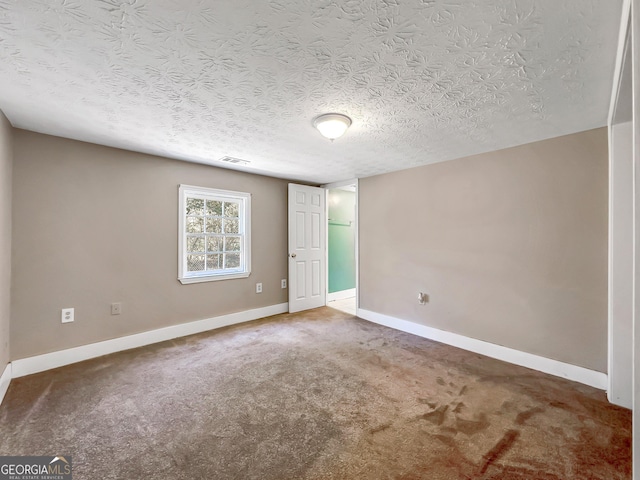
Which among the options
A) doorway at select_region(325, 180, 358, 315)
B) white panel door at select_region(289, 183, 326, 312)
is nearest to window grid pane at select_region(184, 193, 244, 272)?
white panel door at select_region(289, 183, 326, 312)

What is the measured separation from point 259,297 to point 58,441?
2648 millimetres

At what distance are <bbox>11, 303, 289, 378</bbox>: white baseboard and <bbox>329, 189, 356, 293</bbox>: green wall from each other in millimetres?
1743

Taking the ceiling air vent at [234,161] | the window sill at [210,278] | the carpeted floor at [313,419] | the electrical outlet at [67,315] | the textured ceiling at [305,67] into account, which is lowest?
the carpeted floor at [313,419]

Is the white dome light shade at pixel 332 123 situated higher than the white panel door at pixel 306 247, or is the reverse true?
the white dome light shade at pixel 332 123

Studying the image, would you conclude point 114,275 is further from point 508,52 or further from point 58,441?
point 508,52

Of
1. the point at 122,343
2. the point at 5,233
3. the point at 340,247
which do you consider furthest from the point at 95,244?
the point at 340,247

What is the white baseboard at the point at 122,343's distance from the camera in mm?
2466

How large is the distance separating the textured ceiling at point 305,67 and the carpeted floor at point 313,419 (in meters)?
2.17

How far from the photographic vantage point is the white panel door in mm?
4457

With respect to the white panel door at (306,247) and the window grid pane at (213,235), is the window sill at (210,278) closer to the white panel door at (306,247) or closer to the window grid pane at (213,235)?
the window grid pane at (213,235)

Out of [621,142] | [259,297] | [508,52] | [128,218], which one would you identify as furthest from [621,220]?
[128,218]

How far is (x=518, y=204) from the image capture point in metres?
2.74

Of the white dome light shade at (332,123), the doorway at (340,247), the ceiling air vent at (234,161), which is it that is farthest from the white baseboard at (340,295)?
the white dome light shade at (332,123)

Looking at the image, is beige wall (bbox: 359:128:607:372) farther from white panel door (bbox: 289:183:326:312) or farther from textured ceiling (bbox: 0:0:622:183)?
white panel door (bbox: 289:183:326:312)
